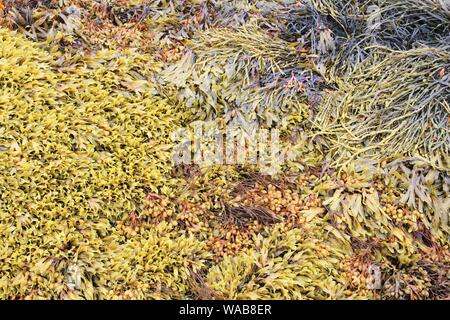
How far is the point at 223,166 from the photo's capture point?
114 inches

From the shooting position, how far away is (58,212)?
8.45ft

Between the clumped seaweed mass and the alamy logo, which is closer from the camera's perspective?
the clumped seaweed mass

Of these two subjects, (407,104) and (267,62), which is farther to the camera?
(267,62)

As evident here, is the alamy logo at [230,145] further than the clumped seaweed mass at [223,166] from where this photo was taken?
Yes

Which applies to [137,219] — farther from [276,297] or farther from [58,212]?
[276,297]

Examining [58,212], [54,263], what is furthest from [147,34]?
[54,263]

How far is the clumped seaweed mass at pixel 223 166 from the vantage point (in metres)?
2.50

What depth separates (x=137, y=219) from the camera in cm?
271

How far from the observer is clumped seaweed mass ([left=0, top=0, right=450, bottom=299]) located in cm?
250
